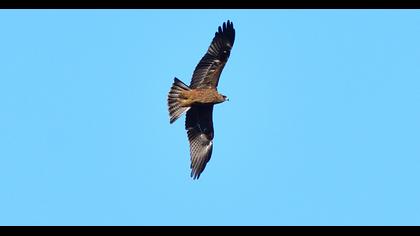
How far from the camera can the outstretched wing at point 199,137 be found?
51.3 feet

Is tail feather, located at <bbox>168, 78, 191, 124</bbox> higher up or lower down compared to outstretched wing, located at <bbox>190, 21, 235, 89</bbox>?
lower down

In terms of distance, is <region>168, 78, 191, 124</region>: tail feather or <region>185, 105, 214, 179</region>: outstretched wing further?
<region>185, 105, 214, 179</region>: outstretched wing

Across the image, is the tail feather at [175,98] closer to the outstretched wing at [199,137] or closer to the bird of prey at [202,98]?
the bird of prey at [202,98]

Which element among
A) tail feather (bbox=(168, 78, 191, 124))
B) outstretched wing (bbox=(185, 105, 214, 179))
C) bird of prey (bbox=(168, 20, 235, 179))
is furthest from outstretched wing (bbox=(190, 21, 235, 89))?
outstretched wing (bbox=(185, 105, 214, 179))

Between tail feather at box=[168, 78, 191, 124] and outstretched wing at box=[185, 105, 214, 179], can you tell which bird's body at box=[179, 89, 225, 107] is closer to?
tail feather at box=[168, 78, 191, 124]

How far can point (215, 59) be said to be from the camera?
49.5 ft

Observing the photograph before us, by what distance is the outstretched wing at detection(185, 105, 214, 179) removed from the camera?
15648 millimetres

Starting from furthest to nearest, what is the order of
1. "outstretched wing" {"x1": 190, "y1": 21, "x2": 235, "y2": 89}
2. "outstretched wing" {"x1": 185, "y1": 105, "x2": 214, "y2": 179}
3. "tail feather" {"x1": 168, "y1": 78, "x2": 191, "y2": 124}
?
"outstretched wing" {"x1": 185, "y1": 105, "x2": 214, "y2": 179}, "outstretched wing" {"x1": 190, "y1": 21, "x2": 235, "y2": 89}, "tail feather" {"x1": 168, "y1": 78, "x2": 191, "y2": 124}

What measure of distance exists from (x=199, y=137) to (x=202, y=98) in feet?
4.31

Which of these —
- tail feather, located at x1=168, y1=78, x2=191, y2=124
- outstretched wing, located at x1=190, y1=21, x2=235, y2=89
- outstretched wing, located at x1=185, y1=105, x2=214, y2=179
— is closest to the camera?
tail feather, located at x1=168, y1=78, x2=191, y2=124
